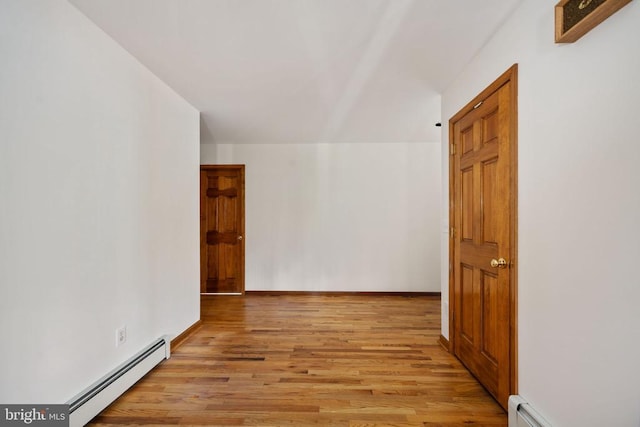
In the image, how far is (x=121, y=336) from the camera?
2250mm

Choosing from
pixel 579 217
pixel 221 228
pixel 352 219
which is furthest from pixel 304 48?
pixel 221 228

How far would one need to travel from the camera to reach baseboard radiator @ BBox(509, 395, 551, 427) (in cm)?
164

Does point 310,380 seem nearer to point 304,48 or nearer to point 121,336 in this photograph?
point 121,336

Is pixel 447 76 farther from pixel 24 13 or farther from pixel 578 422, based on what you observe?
pixel 24 13

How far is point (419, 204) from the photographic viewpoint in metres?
5.14

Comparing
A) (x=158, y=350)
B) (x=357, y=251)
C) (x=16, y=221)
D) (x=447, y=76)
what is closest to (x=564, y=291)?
(x=447, y=76)

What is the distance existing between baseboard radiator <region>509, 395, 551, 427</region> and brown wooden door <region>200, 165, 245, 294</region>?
13.5 feet

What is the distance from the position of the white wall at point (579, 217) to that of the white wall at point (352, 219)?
10.5 feet

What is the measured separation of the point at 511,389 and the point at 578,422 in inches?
21.0
